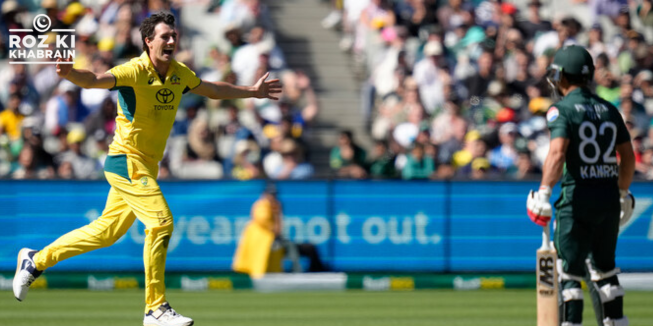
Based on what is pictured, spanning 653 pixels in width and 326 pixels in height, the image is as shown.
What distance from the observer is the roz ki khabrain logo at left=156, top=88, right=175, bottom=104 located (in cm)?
914

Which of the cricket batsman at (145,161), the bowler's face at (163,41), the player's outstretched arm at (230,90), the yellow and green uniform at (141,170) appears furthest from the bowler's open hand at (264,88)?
the bowler's face at (163,41)

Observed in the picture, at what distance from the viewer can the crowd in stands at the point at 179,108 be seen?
16.3 metres

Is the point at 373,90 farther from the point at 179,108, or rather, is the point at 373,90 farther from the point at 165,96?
the point at 165,96

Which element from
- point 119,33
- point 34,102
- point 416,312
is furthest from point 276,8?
point 416,312

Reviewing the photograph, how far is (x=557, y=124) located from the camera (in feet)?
27.1

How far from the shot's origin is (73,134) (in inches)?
646

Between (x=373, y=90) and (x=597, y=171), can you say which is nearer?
(x=597, y=171)

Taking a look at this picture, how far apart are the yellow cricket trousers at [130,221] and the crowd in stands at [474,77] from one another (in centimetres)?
647

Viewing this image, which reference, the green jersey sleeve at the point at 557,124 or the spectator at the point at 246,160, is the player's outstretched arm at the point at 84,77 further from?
the spectator at the point at 246,160

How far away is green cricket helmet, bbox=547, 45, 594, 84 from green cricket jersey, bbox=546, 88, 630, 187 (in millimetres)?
132

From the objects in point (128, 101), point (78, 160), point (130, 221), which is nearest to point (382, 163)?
point (78, 160)

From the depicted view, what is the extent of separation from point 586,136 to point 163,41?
340 cm

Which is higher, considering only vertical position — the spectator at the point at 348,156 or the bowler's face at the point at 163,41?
the bowler's face at the point at 163,41

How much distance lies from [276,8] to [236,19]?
206cm
